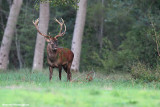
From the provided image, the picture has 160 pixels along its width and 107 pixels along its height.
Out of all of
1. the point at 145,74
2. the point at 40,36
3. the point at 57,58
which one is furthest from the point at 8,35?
the point at 145,74

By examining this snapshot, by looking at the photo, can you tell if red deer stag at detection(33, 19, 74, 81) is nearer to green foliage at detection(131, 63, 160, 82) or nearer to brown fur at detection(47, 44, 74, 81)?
brown fur at detection(47, 44, 74, 81)

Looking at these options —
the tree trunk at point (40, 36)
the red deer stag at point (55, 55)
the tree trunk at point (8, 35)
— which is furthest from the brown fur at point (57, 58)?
the tree trunk at point (8, 35)

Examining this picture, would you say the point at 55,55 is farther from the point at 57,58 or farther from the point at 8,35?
the point at 8,35

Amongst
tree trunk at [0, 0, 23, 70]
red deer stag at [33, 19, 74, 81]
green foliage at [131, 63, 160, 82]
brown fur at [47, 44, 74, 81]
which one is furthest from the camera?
tree trunk at [0, 0, 23, 70]

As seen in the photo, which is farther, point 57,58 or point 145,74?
point 57,58

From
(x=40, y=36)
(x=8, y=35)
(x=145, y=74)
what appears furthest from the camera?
(x=8, y=35)

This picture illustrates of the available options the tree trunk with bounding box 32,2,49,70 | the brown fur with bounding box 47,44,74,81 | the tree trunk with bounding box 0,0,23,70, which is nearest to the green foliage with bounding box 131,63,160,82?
the brown fur with bounding box 47,44,74,81

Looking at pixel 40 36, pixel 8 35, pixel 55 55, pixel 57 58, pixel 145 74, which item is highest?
pixel 40 36

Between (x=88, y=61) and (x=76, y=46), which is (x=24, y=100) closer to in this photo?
(x=76, y=46)

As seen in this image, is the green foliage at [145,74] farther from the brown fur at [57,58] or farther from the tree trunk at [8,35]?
the tree trunk at [8,35]

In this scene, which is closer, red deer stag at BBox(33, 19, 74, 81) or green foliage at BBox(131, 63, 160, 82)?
green foliage at BBox(131, 63, 160, 82)

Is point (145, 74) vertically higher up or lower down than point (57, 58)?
lower down

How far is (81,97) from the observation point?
28.0 feet

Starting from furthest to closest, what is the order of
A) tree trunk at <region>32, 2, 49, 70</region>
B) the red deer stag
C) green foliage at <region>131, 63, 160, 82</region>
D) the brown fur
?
tree trunk at <region>32, 2, 49, 70</region> → the brown fur → the red deer stag → green foliage at <region>131, 63, 160, 82</region>
